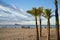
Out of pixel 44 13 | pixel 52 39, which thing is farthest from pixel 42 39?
pixel 44 13

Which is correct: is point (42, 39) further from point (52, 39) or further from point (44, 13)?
point (44, 13)

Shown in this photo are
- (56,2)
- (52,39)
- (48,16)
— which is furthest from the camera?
(52,39)

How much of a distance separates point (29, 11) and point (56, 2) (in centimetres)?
1097

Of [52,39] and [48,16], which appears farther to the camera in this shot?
[52,39]

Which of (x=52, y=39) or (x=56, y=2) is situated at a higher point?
(x=56, y=2)

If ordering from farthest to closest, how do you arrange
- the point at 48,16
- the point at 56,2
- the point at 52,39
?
the point at 52,39
the point at 48,16
the point at 56,2

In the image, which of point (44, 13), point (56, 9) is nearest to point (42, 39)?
point (44, 13)

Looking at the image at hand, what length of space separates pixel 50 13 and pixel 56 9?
9821 mm

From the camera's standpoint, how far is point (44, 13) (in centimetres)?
3319

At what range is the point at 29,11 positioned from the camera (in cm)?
3256

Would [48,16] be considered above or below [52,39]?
above

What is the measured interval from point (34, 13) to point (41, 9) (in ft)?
7.91

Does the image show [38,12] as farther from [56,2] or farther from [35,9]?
[56,2]

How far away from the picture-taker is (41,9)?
111 ft
